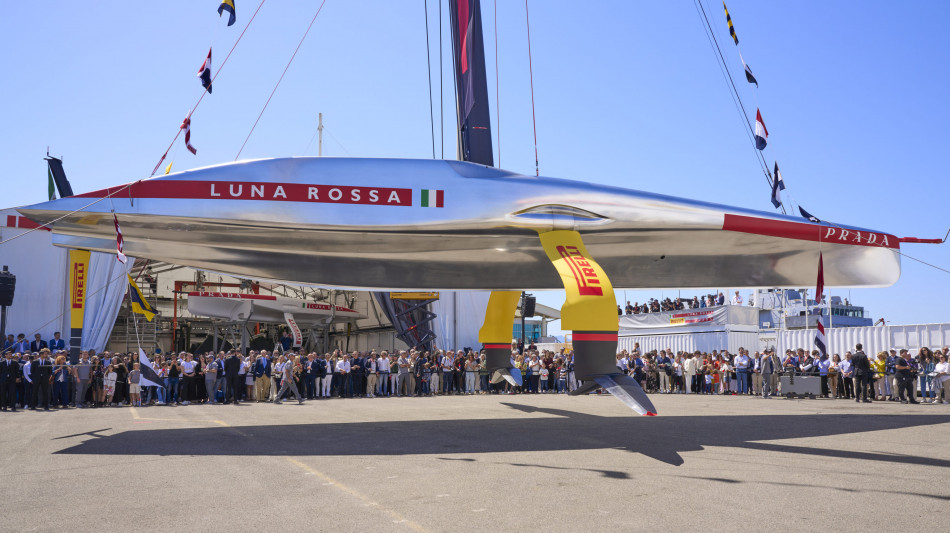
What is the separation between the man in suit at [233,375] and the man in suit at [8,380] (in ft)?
14.4

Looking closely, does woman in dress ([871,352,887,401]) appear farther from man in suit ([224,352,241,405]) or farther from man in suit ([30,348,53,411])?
man in suit ([30,348,53,411])

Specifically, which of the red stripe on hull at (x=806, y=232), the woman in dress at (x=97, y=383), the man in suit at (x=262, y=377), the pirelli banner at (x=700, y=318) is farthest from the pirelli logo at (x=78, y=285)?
the pirelli banner at (x=700, y=318)

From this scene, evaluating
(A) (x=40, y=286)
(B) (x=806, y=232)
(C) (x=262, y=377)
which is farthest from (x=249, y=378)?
(B) (x=806, y=232)

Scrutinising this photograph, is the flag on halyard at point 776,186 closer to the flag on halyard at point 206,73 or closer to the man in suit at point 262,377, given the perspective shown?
the flag on halyard at point 206,73

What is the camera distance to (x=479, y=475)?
5996 mm

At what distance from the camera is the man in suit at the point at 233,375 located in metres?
16.6

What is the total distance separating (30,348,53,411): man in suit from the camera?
48.4 ft

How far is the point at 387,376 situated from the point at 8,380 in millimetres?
9526

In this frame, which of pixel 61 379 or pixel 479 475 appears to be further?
pixel 61 379

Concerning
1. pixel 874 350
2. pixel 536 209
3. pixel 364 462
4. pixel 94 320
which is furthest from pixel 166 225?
pixel 874 350

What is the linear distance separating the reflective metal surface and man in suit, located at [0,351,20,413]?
278 inches

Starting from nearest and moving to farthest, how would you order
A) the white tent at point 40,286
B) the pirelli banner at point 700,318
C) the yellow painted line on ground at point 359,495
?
the yellow painted line on ground at point 359,495 < the white tent at point 40,286 < the pirelli banner at point 700,318

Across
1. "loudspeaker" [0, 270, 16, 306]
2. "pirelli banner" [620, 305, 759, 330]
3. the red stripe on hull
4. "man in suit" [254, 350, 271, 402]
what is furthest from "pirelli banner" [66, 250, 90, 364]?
"pirelli banner" [620, 305, 759, 330]

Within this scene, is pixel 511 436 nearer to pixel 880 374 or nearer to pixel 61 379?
pixel 61 379
